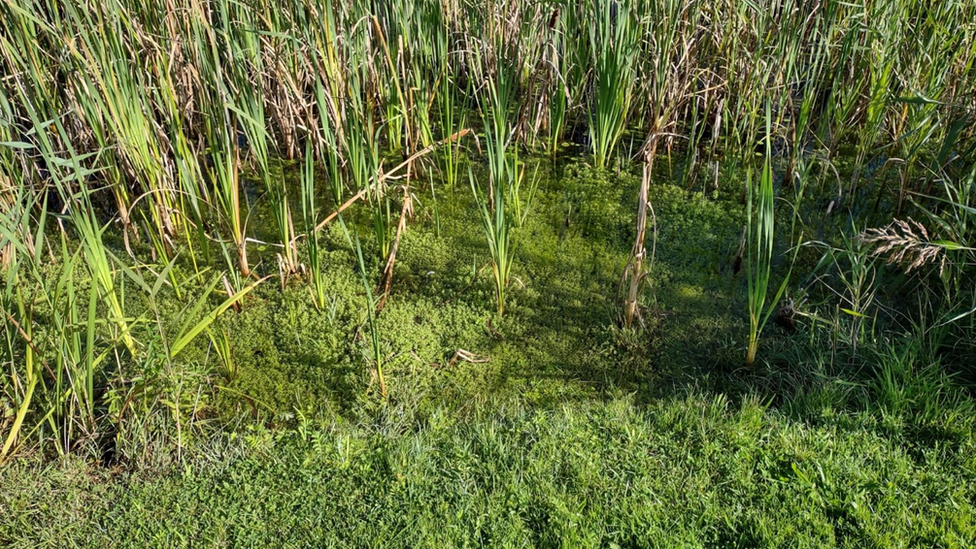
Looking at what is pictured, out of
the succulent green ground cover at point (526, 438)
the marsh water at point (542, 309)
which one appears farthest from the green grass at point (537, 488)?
the marsh water at point (542, 309)

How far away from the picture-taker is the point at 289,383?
Result: 7.73ft

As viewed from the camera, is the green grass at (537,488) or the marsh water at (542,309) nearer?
the green grass at (537,488)

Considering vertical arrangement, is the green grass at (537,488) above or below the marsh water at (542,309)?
below

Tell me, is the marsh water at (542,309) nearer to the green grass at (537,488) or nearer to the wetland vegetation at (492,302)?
the wetland vegetation at (492,302)

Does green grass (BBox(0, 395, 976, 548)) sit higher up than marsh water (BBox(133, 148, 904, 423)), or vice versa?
marsh water (BBox(133, 148, 904, 423))

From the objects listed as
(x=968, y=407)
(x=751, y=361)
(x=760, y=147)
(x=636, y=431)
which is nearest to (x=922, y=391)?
(x=968, y=407)

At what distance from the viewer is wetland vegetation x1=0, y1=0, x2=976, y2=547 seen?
1902 mm

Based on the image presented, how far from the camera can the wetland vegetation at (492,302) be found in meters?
1.90

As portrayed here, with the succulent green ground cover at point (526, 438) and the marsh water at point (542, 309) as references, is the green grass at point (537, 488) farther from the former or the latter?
the marsh water at point (542, 309)

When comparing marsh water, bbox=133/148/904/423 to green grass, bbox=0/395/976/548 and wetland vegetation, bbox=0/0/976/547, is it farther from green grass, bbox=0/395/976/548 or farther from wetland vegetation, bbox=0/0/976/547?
green grass, bbox=0/395/976/548

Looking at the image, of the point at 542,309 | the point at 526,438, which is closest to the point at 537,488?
the point at 526,438

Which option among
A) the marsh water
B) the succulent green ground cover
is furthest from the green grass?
the marsh water

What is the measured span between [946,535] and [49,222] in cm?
367

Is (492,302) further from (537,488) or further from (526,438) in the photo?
(537,488)
